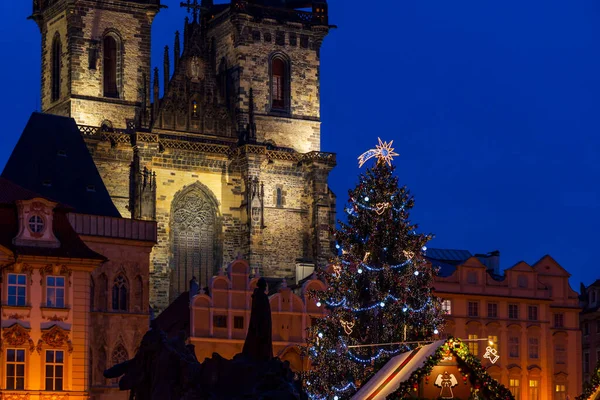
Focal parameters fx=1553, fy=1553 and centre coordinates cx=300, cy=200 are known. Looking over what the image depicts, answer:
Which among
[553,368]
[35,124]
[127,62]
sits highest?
[127,62]

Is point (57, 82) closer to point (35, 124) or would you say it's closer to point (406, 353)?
point (35, 124)

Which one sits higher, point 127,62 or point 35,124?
point 127,62

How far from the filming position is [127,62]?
7894 cm

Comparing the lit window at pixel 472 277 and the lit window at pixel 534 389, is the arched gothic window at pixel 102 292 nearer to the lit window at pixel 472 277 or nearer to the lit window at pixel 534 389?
the lit window at pixel 472 277

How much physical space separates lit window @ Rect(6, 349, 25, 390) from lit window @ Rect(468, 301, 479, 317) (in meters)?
24.6

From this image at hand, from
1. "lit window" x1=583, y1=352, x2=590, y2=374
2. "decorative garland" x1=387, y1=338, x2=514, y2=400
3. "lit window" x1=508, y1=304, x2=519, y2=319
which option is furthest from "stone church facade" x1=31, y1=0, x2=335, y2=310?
"decorative garland" x1=387, y1=338, x2=514, y2=400

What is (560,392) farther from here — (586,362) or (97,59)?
(97,59)

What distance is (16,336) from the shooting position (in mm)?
53656

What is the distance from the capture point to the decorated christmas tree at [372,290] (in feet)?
151

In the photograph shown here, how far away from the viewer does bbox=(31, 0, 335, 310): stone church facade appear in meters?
76.2

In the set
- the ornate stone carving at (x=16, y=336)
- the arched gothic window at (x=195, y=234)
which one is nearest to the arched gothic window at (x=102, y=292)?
the ornate stone carving at (x=16, y=336)

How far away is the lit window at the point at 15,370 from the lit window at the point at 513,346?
85.4 ft

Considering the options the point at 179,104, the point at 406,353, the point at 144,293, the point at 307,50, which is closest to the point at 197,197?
the point at 179,104

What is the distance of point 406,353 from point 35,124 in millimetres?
30980
